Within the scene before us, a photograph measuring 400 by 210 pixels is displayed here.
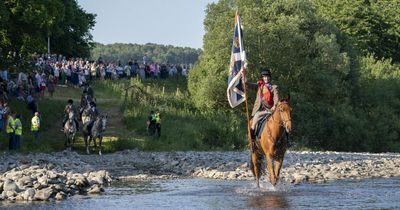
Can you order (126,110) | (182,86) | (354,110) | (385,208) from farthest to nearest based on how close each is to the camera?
(182,86)
(354,110)
(126,110)
(385,208)

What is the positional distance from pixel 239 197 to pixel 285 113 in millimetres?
2787

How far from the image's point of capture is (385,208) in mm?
20406

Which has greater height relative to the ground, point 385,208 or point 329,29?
point 329,29

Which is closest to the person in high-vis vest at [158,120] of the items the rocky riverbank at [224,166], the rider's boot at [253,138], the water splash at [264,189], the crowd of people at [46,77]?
the crowd of people at [46,77]

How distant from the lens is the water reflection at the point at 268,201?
2109 centimetres

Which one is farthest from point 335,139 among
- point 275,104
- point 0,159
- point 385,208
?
point 385,208

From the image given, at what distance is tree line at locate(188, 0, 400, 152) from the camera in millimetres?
57875

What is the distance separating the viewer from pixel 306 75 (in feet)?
193

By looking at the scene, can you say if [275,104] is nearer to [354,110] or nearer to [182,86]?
[354,110]

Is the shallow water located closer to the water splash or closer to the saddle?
the water splash

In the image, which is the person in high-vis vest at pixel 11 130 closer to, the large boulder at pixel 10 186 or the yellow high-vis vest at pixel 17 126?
the yellow high-vis vest at pixel 17 126

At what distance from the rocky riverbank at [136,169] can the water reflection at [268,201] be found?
540cm

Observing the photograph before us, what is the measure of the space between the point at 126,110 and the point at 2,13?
11.4 meters

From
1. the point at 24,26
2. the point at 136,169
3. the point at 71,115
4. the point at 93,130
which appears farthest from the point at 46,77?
the point at 136,169
